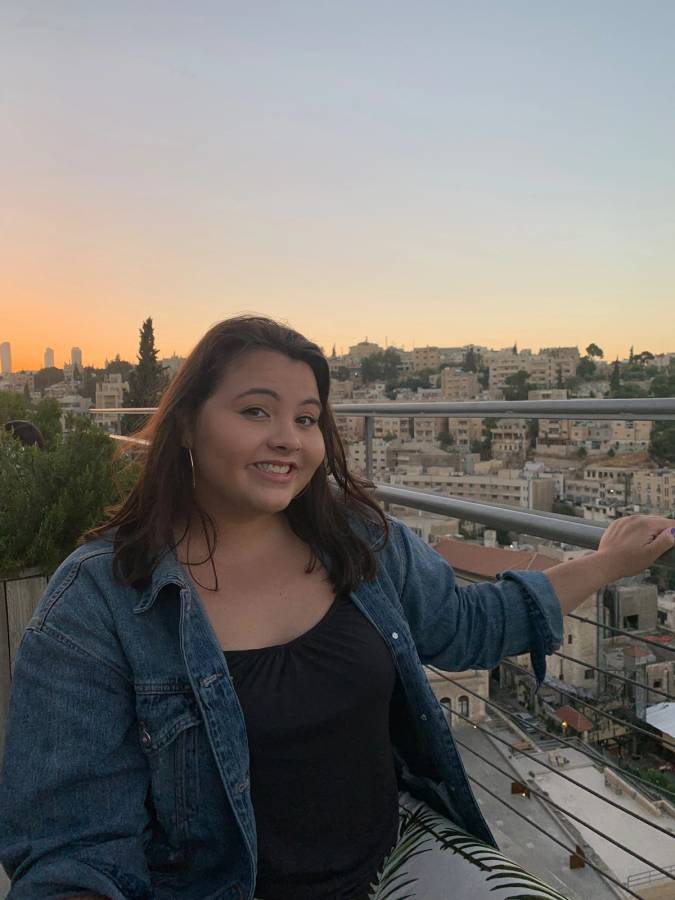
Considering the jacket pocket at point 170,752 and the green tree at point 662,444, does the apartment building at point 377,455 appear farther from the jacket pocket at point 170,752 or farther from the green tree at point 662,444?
the jacket pocket at point 170,752

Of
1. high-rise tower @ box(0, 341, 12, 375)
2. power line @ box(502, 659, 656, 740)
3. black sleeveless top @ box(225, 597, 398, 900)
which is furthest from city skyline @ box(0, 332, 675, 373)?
power line @ box(502, 659, 656, 740)

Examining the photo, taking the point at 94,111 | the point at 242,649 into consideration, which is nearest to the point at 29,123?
the point at 94,111

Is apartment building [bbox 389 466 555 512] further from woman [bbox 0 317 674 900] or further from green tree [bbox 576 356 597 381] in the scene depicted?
green tree [bbox 576 356 597 381]

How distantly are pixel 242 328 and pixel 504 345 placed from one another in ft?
21.9

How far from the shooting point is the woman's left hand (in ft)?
4.96

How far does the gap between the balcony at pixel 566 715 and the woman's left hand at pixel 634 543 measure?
0.03 metres

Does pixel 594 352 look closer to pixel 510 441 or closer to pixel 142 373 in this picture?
pixel 510 441

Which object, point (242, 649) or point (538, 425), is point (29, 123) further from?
point (242, 649)

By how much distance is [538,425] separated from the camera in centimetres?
246

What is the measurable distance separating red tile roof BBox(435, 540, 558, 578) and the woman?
2.5 inches

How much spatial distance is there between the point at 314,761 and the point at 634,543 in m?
0.81

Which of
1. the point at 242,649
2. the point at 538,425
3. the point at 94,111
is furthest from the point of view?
the point at 94,111

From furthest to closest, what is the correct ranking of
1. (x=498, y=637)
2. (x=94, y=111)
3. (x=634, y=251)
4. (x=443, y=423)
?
(x=634, y=251) < (x=94, y=111) < (x=443, y=423) < (x=498, y=637)

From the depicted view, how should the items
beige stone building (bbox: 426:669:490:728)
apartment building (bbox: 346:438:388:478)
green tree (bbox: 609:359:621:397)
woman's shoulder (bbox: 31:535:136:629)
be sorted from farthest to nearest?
green tree (bbox: 609:359:621:397) < apartment building (bbox: 346:438:388:478) < beige stone building (bbox: 426:669:490:728) < woman's shoulder (bbox: 31:535:136:629)
